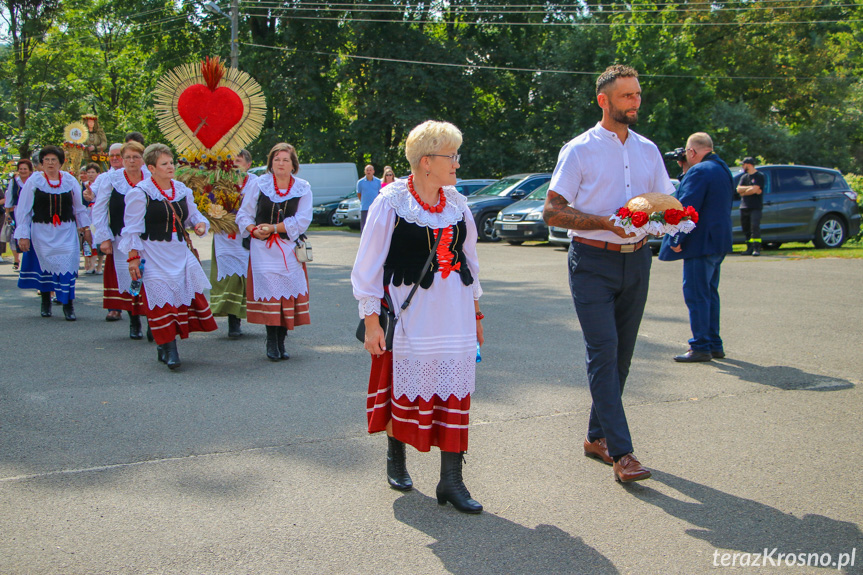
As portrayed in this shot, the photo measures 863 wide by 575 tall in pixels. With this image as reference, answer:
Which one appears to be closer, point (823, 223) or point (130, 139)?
point (130, 139)

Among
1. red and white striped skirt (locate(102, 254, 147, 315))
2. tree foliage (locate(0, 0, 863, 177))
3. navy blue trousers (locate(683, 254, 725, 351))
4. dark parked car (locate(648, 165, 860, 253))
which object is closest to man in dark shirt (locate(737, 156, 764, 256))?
dark parked car (locate(648, 165, 860, 253))

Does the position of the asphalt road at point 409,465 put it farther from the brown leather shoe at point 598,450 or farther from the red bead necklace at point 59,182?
the red bead necklace at point 59,182

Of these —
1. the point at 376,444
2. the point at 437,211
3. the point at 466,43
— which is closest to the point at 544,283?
the point at 376,444

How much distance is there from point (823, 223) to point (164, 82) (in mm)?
14252

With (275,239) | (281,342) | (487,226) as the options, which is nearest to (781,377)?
(281,342)

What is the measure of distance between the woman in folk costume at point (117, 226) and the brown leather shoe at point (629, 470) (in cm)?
542

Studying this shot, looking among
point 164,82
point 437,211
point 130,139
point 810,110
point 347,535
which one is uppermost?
point 810,110

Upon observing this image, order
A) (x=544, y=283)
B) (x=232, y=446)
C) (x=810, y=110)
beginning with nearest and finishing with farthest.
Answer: (x=232, y=446), (x=544, y=283), (x=810, y=110)

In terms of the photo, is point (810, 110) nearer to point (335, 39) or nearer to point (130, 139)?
point (335, 39)

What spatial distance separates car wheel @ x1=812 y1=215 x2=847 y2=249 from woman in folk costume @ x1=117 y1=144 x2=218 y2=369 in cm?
1432

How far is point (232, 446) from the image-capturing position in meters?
4.80

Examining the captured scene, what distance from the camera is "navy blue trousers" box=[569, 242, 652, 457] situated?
4.25 m

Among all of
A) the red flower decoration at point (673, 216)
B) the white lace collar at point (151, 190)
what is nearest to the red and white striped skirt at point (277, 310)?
the white lace collar at point (151, 190)

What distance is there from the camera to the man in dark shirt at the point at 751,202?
628 inches
